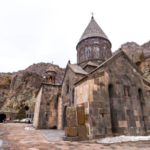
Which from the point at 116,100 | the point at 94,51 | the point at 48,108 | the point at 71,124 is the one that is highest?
the point at 94,51

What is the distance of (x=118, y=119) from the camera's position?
21.1 ft

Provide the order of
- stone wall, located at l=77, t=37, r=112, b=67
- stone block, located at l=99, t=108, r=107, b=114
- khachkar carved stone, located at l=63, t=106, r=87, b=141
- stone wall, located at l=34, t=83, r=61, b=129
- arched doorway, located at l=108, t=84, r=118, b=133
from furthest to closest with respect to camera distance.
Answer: stone wall, located at l=77, t=37, r=112, b=67 → stone wall, located at l=34, t=83, r=61, b=129 → arched doorway, located at l=108, t=84, r=118, b=133 → stone block, located at l=99, t=108, r=107, b=114 → khachkar carved stone, located at l=63, t=106, r=87, b=141

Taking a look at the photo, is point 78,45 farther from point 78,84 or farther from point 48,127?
point 48,127

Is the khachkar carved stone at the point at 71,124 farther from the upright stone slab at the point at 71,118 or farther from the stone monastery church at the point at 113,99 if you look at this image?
the stone monastery church at the point at 113,99

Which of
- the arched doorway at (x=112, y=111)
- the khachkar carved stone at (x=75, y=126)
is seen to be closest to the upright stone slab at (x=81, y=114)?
the khachkar carved stone at (x=75, y=126)

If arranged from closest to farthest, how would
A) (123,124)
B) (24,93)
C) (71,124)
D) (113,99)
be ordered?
(71,124) < (123,124) < (113,99) < (24,93)

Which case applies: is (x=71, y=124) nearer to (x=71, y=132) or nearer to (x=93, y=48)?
(x=71, y=132)

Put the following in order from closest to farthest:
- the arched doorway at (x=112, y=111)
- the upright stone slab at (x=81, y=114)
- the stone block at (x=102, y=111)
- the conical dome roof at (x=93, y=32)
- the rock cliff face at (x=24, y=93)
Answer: the upright stone slab at (x=81, y=114), the stone block at (x=102, y=111), the arched doorway at (x=112, y=111), the conical dome roof at (x=93, y=32), the rock cliff face at (x=24, y=93)

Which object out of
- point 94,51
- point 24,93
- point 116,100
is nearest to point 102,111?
point 116,100

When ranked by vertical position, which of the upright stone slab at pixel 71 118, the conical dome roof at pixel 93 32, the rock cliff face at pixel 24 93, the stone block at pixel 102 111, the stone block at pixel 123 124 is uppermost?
the conical dome roof at pixel 93 32

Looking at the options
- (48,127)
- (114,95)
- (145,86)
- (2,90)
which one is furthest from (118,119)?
(2,90)

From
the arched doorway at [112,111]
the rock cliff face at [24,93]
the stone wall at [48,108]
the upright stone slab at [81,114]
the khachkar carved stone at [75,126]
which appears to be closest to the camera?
the khachkar carved stone at [75,126]

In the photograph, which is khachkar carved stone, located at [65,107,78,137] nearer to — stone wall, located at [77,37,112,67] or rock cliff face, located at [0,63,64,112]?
stone wall, located at [77,37,112,67]

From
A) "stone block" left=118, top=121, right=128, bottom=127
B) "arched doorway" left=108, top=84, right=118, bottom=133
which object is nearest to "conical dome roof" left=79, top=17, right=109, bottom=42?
"arched doorway" left=108, top=84, right=118, bottom=133
